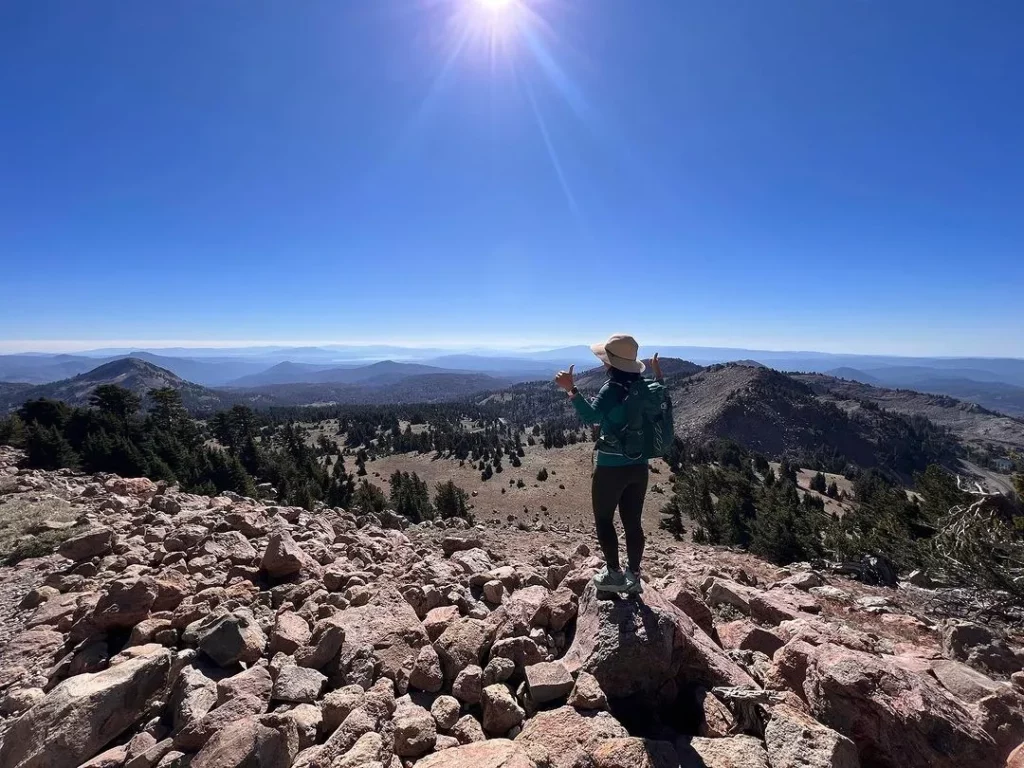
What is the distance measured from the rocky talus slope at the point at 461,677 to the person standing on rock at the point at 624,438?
55 centimetres

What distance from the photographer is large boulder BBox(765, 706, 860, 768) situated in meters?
3.02

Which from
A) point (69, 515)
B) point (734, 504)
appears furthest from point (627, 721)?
point (734, 504)

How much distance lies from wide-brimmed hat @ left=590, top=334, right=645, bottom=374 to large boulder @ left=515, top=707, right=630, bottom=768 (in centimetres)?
303

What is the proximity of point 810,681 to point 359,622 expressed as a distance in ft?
14.4

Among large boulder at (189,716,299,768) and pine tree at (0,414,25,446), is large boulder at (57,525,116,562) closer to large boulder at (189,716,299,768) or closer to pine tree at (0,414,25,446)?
large boulder at (189,716,299,768)

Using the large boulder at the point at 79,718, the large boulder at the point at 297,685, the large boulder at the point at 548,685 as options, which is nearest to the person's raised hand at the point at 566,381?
the large boulder at the point at 548,685

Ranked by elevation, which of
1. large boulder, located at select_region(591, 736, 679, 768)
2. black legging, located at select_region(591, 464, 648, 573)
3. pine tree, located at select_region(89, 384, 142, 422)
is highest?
black legging, located at select_region(591, 464, 648, 573)

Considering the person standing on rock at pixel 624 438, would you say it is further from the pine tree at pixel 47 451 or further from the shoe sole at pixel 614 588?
the pine tree at pixel 47 451

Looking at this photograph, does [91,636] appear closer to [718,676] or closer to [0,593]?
[0,593]

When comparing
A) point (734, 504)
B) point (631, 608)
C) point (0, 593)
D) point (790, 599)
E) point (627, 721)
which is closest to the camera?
point (627, 721)

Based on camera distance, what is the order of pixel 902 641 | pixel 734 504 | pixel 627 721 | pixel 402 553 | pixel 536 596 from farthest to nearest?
1. pixel 734 504
2. pixel 402 553
3. pixel 902 641
4. pixel 536 596
5. pixel 627 721

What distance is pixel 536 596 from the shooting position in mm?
5602

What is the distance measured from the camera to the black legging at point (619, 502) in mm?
4586

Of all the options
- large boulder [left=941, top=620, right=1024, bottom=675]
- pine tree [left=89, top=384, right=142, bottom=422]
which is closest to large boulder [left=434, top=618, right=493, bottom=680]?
large boulder [left=941, top=620, right=1024, bottom=675]
